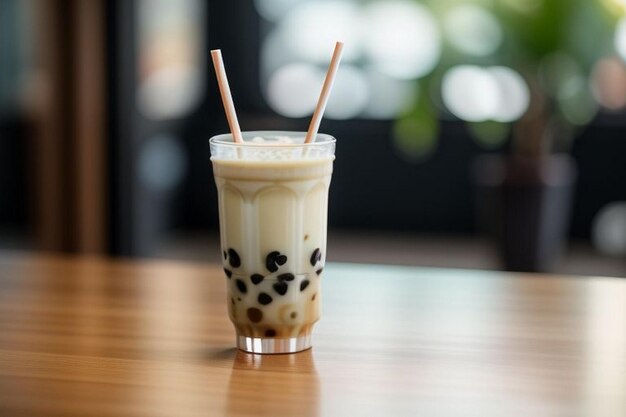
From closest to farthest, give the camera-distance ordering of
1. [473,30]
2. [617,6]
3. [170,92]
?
[617,6] < [473,30] < [170,92]

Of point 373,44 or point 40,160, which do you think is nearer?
point 40,160

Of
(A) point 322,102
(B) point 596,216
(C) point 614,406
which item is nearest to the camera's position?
(C) point 614,406

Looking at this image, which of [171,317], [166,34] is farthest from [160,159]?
[171,317]

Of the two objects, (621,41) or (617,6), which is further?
(621,41)

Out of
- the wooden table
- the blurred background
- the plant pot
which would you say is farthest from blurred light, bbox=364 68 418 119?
the wooden table

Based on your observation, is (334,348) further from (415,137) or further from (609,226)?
(609,226)

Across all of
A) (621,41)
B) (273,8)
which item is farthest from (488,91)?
(273,8)

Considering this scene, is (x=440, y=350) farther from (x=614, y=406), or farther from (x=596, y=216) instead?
(x=596, y=216)

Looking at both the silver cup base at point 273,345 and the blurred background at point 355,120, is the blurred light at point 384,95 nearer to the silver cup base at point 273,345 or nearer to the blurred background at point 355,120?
the blurred background at point 355,120
